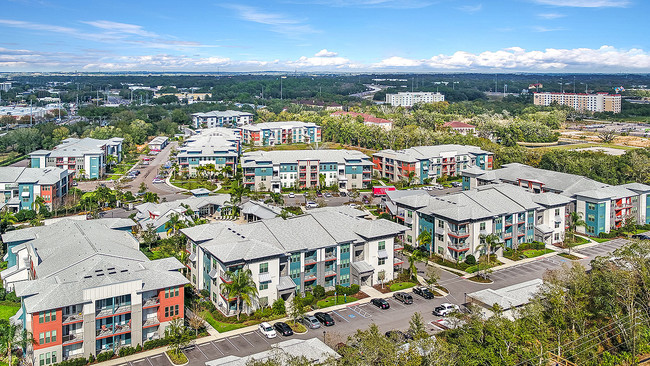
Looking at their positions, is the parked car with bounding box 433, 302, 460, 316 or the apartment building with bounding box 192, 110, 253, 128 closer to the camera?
the parked car with bounding box 433, 302, 460, 316

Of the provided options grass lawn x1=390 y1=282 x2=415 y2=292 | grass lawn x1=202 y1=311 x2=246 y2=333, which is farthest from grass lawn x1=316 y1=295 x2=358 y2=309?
grass lawn x1=202 y1=311 x2=246 y2=333

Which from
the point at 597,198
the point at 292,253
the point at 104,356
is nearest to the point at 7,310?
the point at 104,356

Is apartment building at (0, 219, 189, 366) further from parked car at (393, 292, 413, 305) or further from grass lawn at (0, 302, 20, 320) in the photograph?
parked car at (393, 292, 413, 305)

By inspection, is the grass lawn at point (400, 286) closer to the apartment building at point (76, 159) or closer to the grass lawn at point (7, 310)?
the grass lawn at point (7, 310)

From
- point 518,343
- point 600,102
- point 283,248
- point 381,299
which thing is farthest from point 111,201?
point 600,102

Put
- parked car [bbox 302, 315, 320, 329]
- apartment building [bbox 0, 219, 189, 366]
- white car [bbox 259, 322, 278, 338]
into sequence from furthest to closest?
parked car [bbox 302, 315, 320, 329] → white car [bbox 259, 322, 278, 338] → apartment building [bbox 0, 219, 189, 366]

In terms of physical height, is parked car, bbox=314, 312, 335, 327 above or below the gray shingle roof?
below

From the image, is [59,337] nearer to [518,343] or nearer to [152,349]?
[152,349]

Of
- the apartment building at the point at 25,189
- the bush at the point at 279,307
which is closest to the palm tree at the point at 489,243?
the bush at the point at 279,307
